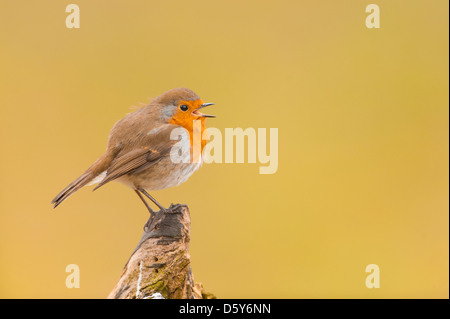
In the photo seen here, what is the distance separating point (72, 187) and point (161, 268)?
68 centimetres

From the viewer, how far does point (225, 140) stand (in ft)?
11.1

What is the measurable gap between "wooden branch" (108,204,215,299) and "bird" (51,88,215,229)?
31 centimetres

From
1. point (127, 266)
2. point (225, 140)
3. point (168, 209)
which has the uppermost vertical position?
point (225, 140)

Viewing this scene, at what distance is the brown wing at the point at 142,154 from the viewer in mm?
3002

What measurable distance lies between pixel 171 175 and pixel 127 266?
685 mm

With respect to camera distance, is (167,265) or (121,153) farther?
(121,153)

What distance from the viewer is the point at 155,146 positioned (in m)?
3.12

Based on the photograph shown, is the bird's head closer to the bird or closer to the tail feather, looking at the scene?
the bird

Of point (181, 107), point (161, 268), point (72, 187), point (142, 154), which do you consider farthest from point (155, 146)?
point (161, 268)

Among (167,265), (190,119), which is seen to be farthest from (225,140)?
(167,265)

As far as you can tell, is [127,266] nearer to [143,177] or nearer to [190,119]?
[143,177]

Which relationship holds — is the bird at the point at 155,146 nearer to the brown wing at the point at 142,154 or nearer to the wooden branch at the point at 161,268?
the brown wing at the point at 142,154
